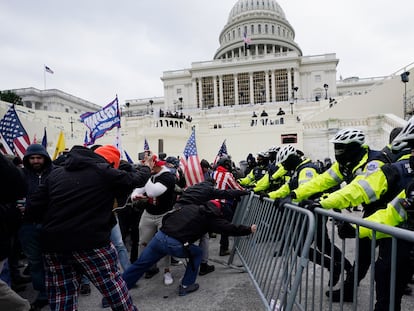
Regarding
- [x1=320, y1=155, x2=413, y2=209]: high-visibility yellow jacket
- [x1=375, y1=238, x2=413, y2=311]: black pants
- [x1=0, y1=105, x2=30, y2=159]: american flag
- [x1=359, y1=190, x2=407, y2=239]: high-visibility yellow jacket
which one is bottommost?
[x1=375, y1=238, x2=413, y2=311]: black pants

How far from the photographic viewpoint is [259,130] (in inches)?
899

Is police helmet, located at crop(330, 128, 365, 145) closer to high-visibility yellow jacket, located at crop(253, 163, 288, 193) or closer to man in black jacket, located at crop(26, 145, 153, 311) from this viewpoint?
man in black jacket, located at crop(26, 145, 153, 311)

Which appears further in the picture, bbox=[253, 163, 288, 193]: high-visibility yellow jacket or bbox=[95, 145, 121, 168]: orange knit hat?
bbox=[253, 163, 288, 193]: high-visibility yellow jacket

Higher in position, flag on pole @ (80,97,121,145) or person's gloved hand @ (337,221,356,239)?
flag on pole @ (80,97,121,145)

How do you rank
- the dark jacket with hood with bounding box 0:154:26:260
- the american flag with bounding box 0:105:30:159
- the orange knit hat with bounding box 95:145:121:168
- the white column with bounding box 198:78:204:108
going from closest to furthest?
the dark jacket with hood with bounding box 0:154:26:260 → the orange knit hat with bounding box 95:145:121:168 → the american flag with bounding box 0:105:30:159 → the white column with bounding box 198:78:204:108

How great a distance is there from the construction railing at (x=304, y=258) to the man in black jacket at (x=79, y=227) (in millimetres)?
1483

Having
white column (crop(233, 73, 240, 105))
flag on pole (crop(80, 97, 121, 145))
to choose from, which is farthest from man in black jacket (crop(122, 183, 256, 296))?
white column (crop(233, 73, 240, 105))

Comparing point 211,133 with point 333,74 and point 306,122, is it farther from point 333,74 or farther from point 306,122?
point 333,74

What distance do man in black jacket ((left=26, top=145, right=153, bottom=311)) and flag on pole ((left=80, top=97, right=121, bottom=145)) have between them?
222 inches

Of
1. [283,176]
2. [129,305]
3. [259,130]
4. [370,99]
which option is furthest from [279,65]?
[129,305]

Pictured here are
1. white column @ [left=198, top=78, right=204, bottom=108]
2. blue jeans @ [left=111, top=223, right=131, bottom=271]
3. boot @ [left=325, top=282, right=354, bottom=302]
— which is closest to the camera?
boot @ [left=325, top=282, right=354, bottom=302]

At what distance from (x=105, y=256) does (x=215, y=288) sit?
191 centimetres

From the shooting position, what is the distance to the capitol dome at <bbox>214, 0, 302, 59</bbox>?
71.9 meters

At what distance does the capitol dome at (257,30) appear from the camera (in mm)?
71938
